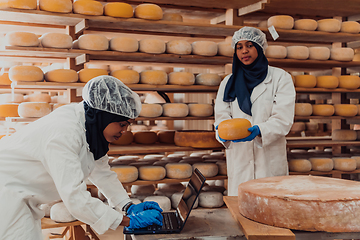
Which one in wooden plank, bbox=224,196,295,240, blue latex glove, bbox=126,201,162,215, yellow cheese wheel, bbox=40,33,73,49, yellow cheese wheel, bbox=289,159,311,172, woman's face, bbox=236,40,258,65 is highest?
yellow cheese wheel, bbox=40,33,73,49

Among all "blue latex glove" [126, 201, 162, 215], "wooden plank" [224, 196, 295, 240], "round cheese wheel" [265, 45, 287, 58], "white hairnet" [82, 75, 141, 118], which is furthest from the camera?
"round cheese wheel" [265, 45, 287, 58]

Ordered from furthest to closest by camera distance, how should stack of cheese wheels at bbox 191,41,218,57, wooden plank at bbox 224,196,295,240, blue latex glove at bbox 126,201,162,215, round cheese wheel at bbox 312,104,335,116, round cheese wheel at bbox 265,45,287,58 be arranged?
round cheese wheel at bbox 312,104,335,116
round cheese wheel at bbox 265,45,287,58
stack of cheese wheels at bbox 191,41,218,57
blue latex glove at bbox 126,201,162,215
wooden plank at bbox 224,196,295,240

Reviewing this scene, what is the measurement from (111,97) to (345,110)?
8.26 feet

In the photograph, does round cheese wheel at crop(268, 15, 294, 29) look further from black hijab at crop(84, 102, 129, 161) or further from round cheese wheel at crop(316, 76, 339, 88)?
black hijab at crop(84, 102, 129, 161)

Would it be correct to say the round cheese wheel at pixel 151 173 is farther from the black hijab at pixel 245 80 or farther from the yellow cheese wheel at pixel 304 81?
the yellow cheese wheel at pixel 304 81

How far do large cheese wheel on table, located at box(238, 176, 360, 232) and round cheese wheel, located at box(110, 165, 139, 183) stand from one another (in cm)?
147

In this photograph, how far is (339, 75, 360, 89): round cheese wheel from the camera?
9.90 feet

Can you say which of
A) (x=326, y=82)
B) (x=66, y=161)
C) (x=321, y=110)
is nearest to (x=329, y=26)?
(x=326, y=82)

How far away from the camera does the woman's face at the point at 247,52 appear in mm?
2175

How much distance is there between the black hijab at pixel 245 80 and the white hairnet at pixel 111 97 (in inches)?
41.3

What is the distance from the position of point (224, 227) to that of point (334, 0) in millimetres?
2714

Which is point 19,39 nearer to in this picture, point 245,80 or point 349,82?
point 245,80

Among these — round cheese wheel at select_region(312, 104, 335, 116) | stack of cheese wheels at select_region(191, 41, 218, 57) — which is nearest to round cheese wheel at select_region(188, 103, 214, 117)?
stack of cheese wheels at select_region(191, 41, 218, 57)

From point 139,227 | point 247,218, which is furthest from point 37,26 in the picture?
point 247,218
